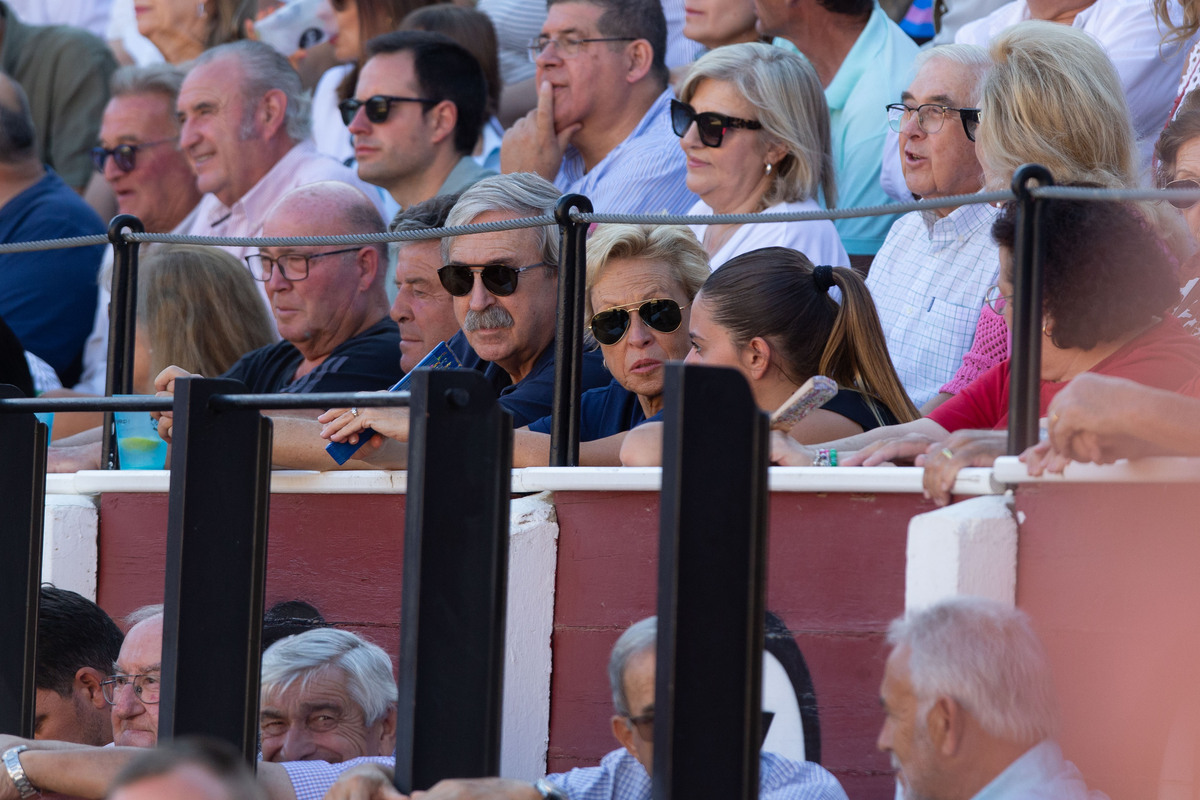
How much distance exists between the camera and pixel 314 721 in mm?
3896

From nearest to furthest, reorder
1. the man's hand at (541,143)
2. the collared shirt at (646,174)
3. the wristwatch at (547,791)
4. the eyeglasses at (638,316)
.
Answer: the wristwatch at (547,791)
the eyeglasses at (638,316)
the collared shirt at (646,174)
the man's hand at (541,143)

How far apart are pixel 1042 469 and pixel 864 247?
231 cm

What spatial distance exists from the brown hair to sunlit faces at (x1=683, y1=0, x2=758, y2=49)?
218 cm

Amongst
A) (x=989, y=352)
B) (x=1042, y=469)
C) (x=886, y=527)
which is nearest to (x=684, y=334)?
(x=989, y=352)

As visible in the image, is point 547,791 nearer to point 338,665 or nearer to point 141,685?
point 338,665

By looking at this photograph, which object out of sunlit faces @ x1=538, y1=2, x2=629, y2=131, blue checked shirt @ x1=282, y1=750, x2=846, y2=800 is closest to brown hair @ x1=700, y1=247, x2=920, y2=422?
blue checked shirt @ x1=282, y1=750, x2=846, y2=800

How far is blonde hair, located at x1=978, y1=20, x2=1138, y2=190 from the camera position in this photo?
3.98m

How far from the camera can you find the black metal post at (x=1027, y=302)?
3.19m

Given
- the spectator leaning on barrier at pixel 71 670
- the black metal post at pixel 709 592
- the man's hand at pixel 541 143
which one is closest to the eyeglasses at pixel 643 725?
the black metal post at pixel 709 592

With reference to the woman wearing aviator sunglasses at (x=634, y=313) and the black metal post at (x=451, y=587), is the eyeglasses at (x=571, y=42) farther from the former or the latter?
the black metal post at (x=451, y=587)

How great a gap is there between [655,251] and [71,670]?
71.7 inches

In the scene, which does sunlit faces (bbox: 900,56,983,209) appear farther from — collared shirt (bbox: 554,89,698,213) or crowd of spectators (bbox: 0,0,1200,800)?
collared shirt (bbox: 554,89,698,213)

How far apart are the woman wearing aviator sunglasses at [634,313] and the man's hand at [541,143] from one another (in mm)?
1355

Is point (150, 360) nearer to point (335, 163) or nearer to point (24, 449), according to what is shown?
point (335, 163)
